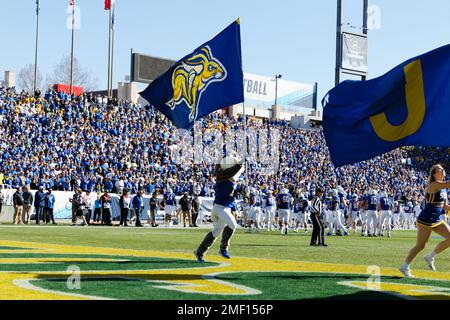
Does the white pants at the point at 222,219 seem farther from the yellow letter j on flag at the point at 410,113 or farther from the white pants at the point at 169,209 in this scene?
the white pants at the point at 169,209

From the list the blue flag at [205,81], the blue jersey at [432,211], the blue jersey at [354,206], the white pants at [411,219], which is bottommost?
the white pants at [411,219]

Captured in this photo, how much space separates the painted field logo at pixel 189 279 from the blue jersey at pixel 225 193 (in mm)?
1025

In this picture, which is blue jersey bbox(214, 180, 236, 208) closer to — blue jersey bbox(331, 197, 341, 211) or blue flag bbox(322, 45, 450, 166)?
blue flag bbox(322, 45, 450, 166)

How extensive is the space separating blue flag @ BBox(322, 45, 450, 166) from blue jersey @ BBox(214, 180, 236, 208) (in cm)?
191

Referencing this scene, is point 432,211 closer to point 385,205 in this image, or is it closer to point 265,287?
point 265,287

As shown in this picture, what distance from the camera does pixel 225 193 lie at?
13.1m

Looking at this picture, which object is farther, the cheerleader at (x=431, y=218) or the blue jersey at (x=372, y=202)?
the blue jersey at (x=372, y=202)

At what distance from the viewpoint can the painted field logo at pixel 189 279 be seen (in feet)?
29.4

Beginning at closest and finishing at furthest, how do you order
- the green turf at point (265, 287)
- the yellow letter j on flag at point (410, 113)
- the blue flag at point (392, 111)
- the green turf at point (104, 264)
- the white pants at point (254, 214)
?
1. the green turf at point (265, 287)
2. the blue flag at point (392, 111)
3. the yellow letter j on flag at point (410, 113)
4. the green turf at point (104, 264)
5. the white pants at point (254, 214)

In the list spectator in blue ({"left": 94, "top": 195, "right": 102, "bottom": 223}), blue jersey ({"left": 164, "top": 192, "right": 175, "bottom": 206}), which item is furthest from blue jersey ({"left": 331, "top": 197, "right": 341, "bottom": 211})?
spectator in blue ({"left": 94, "top": 195, "right": 102, "bottom": 223})

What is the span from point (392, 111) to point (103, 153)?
30246mm

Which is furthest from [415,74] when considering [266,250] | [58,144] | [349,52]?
[58,144]

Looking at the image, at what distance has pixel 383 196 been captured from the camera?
31.2 meters

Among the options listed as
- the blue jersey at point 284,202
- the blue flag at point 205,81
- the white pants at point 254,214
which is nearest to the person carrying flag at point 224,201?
the blue flag at point 205,81
